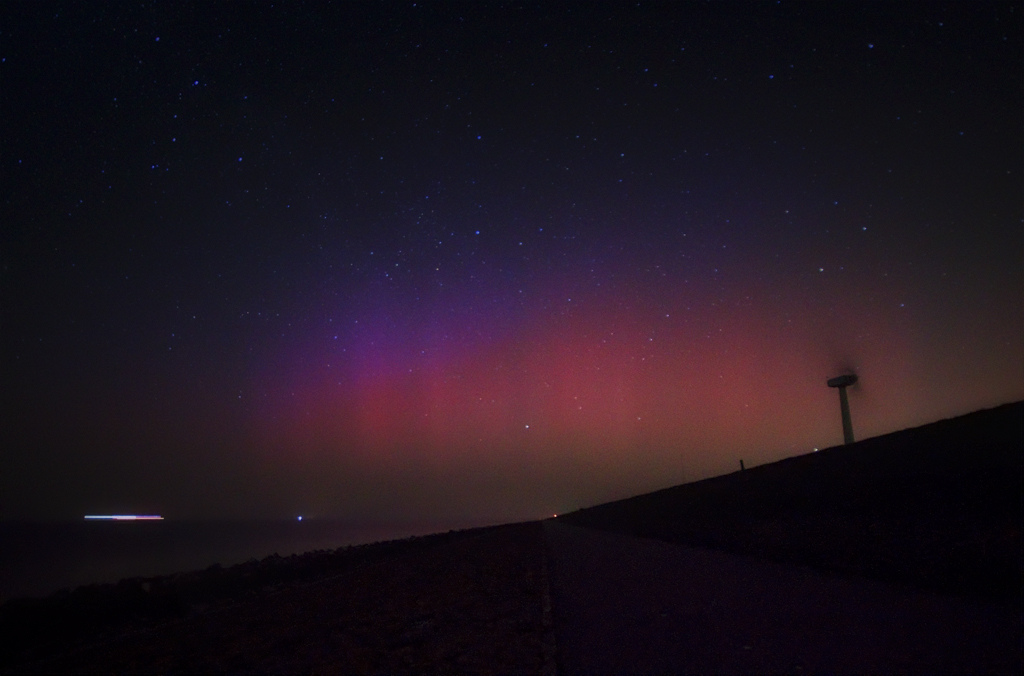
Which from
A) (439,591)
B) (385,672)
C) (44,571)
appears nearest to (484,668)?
(385,672)

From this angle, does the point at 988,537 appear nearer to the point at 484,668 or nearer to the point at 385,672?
the point at 484,668

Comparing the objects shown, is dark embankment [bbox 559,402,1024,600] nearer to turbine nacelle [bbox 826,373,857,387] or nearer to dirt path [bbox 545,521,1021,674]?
dirt path [bbox 545,521,1021,674]

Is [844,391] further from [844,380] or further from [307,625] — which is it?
[307,625]

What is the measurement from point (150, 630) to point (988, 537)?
13751mm

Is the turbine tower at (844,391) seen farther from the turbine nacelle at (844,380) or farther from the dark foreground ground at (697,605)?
the dark foreground ground at (697,605)

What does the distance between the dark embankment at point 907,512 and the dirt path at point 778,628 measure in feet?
2.88

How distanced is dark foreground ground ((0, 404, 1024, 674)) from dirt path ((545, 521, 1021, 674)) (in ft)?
0.11

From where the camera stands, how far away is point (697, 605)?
729 cm

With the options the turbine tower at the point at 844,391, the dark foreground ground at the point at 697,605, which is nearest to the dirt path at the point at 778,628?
the dark foreground ground at the point at 697,605

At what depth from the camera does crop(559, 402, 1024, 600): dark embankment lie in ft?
23.9

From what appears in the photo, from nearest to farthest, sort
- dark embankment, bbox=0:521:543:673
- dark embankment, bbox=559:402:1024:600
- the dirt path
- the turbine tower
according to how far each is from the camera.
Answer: the dirt path
dark embankment, bbox=0:521:543:673
dark embankment, bbox=559:402:1024:600
the turbine tower

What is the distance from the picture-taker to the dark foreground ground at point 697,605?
5219mm

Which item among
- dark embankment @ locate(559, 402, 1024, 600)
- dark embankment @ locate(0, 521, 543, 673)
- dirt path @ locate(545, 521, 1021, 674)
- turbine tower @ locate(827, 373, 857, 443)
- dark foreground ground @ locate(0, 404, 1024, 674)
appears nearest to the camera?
dirt path @ locate(545, 521, 1021, 674)

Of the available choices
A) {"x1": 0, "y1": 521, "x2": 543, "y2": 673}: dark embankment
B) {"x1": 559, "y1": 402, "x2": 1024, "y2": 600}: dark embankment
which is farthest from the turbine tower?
{"x1": 0, "y1": 521, "x2": 543, "y2": 673}: dark embankment
